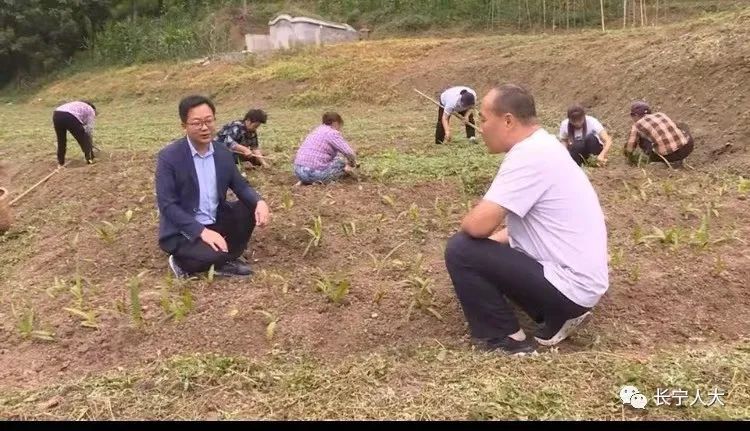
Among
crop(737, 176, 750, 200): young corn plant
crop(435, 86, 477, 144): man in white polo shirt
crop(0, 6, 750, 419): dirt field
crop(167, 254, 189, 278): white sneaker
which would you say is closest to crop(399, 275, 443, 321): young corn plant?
crop(0, 6, 750, 419): dirt field

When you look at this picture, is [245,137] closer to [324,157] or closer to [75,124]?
[324,157]

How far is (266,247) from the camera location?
210 inches

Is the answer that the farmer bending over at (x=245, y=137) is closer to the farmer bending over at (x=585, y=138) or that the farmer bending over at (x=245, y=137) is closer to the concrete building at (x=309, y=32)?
the farmer bending over at (x=585, y=138)

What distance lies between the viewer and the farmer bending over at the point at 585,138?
801 cm

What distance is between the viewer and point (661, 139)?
7543mm

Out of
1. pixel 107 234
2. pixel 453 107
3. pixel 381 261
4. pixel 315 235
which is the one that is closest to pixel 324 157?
pixel 315 235

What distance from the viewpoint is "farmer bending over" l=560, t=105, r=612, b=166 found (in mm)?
8008

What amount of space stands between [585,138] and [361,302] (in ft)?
16.1

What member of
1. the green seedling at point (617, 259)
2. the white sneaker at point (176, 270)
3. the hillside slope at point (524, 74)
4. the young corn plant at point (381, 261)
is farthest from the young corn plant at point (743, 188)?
the white sneaker at point (176, 270)

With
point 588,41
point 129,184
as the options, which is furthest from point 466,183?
point 588,41

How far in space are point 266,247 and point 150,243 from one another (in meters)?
0.91

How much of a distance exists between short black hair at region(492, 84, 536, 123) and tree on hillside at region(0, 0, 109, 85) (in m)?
32.0

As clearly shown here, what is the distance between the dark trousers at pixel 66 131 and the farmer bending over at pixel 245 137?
7.03 feet

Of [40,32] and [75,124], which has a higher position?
[40,32]
